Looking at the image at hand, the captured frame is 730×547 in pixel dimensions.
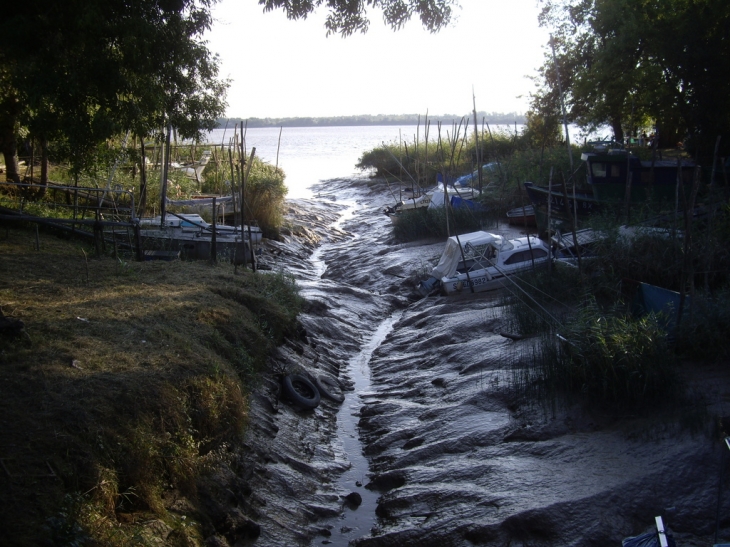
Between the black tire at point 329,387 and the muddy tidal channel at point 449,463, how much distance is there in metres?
0.12

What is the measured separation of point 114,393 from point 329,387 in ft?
18.1

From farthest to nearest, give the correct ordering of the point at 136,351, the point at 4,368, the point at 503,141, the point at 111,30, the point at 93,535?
the point at 503,141, the point at 111,30, the point at 136,351, the point at 4,368, the point at 93,535

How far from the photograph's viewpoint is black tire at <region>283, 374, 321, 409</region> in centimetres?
1078

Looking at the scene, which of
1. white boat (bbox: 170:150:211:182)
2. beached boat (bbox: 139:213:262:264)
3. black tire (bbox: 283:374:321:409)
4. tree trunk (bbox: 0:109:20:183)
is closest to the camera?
black tire (bbox: 283:374:321:409)

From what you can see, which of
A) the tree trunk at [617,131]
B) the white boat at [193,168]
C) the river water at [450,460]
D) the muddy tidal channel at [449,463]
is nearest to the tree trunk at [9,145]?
the white boat at [193,168]

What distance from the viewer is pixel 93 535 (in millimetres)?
5398

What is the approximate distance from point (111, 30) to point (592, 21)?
77.5 feet

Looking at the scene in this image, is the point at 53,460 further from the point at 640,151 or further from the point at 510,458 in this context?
the point at 640,151

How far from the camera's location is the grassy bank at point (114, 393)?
18.6 feet

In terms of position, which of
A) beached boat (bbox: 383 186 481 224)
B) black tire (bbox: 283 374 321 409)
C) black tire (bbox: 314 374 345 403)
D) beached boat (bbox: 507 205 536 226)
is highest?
beached boat (bbox: 383 186 481 224)

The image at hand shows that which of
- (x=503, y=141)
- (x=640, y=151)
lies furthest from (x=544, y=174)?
(x=503, y=141)

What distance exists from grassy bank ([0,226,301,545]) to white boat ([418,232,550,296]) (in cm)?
649

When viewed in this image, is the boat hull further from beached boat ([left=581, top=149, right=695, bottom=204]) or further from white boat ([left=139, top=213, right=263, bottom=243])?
beached boat ([left=581, top=149, right=695, bottom=204])

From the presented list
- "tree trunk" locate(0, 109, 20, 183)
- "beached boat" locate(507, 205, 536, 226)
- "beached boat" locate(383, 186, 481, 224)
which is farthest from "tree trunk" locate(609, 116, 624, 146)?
"tree trunk" locate(0, 109, 20, 183)
